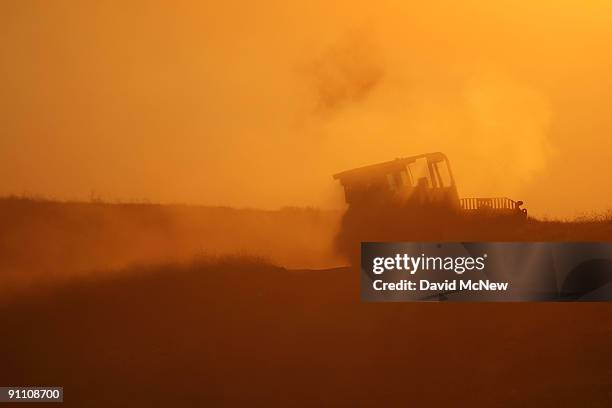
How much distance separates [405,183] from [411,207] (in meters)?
0.11

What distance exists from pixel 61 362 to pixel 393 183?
1655 millimetres

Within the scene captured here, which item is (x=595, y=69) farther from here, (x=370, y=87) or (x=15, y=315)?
(x=15, y=315)

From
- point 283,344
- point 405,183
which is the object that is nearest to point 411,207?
point 405,183

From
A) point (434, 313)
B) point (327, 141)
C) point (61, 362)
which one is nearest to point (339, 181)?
point (327, 141)

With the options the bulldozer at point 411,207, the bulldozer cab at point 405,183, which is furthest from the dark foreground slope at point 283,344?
the bulldozer cab at point 405,183

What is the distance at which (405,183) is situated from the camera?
3.10 metres

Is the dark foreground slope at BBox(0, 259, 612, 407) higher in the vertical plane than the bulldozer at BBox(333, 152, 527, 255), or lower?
lower

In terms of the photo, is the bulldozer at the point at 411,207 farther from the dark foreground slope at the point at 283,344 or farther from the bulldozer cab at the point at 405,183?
the dark foreground slope at the point at 283,344

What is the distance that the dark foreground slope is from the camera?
3072 millimetres

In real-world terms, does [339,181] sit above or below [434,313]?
above

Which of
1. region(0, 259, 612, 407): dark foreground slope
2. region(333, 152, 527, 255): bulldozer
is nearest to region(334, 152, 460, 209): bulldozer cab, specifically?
region(333, 152, 527, 255): bulldozer

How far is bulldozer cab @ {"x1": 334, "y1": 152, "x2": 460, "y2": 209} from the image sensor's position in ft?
10.1

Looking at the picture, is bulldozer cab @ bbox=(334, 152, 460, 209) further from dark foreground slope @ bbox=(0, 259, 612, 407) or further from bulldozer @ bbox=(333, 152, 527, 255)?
dark foreground slope @ bbox=(0, 259, 612, 407)

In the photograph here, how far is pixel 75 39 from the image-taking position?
125 inches
